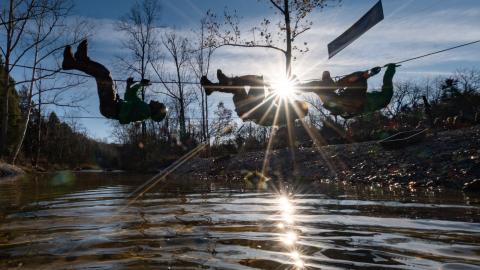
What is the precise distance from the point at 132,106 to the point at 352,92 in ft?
11.1

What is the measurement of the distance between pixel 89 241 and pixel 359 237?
2498mm

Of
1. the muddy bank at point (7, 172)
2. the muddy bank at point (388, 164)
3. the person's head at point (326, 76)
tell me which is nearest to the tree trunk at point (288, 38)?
the muddy bank at point (388, 164)

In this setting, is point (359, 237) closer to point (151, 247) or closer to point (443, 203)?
point (151, 247)

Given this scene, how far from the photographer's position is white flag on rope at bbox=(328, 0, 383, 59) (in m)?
4.92

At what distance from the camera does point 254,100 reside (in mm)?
6262

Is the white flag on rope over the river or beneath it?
over

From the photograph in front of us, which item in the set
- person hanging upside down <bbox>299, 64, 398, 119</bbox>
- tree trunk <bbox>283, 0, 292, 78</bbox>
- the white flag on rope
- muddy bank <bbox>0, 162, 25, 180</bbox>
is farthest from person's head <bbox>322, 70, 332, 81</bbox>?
muddy bank <bbox>0, 162, 25, 180</bbox>

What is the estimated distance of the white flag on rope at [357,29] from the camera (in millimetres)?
4918

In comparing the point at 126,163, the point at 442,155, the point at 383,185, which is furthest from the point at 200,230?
the point at 126,163

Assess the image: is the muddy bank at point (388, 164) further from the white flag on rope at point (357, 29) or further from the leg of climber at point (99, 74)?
the leg of climber at point (99, 74)

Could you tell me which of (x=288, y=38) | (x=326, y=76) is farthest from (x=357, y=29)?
(x=288, y=38)

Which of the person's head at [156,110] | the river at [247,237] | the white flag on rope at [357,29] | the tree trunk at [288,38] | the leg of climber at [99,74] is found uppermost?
the tree trunk at [288,38]

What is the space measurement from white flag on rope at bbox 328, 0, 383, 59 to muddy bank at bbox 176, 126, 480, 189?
5501mm

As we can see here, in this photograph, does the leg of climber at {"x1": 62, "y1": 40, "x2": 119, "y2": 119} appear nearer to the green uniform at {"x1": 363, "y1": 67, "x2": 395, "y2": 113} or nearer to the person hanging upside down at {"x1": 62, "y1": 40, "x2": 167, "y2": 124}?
the person hanging upside down at {"x1": 62, "y1": 40, "x2": 167, "y2": 124}
